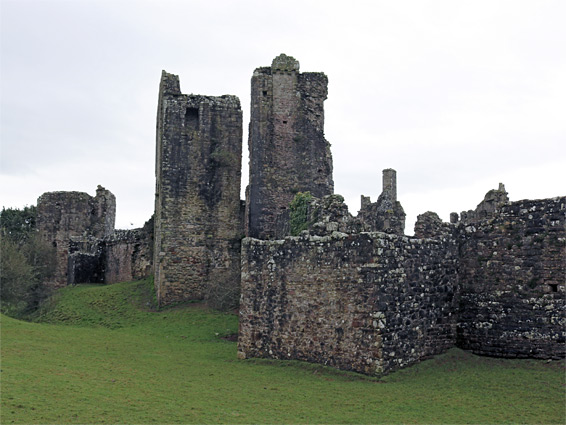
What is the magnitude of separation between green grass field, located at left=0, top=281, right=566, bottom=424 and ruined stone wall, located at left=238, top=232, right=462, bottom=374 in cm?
53

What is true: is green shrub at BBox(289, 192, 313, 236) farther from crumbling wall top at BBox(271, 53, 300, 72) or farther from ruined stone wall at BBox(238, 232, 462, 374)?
crumbling wall top at BBox(271, 53, 300, 72)

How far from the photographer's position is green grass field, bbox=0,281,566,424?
34.9 feet

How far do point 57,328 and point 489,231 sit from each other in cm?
1680

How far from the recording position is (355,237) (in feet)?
47.7

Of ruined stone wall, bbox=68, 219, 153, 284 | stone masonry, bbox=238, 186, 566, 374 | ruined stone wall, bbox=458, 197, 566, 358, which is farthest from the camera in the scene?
ruined stone wall, bbox=68, 219, 153, 284

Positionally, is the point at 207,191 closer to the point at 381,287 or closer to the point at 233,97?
the point at 233,97

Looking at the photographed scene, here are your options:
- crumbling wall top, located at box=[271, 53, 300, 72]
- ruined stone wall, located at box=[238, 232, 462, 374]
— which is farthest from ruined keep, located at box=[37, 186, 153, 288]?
ruined stone wall, located at box=[238, 232, 462, 374]

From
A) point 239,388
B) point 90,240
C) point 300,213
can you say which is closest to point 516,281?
point 239,388

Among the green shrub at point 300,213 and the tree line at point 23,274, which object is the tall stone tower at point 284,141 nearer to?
the green shrub at point 300,213

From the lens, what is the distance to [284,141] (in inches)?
1196

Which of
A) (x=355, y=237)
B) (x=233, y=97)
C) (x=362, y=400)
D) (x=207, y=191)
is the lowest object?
(x=362, y=400)

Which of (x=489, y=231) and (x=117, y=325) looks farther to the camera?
(x=117, y=325)

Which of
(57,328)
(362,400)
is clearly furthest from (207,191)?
(362,400)

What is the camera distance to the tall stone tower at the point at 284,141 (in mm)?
29703
